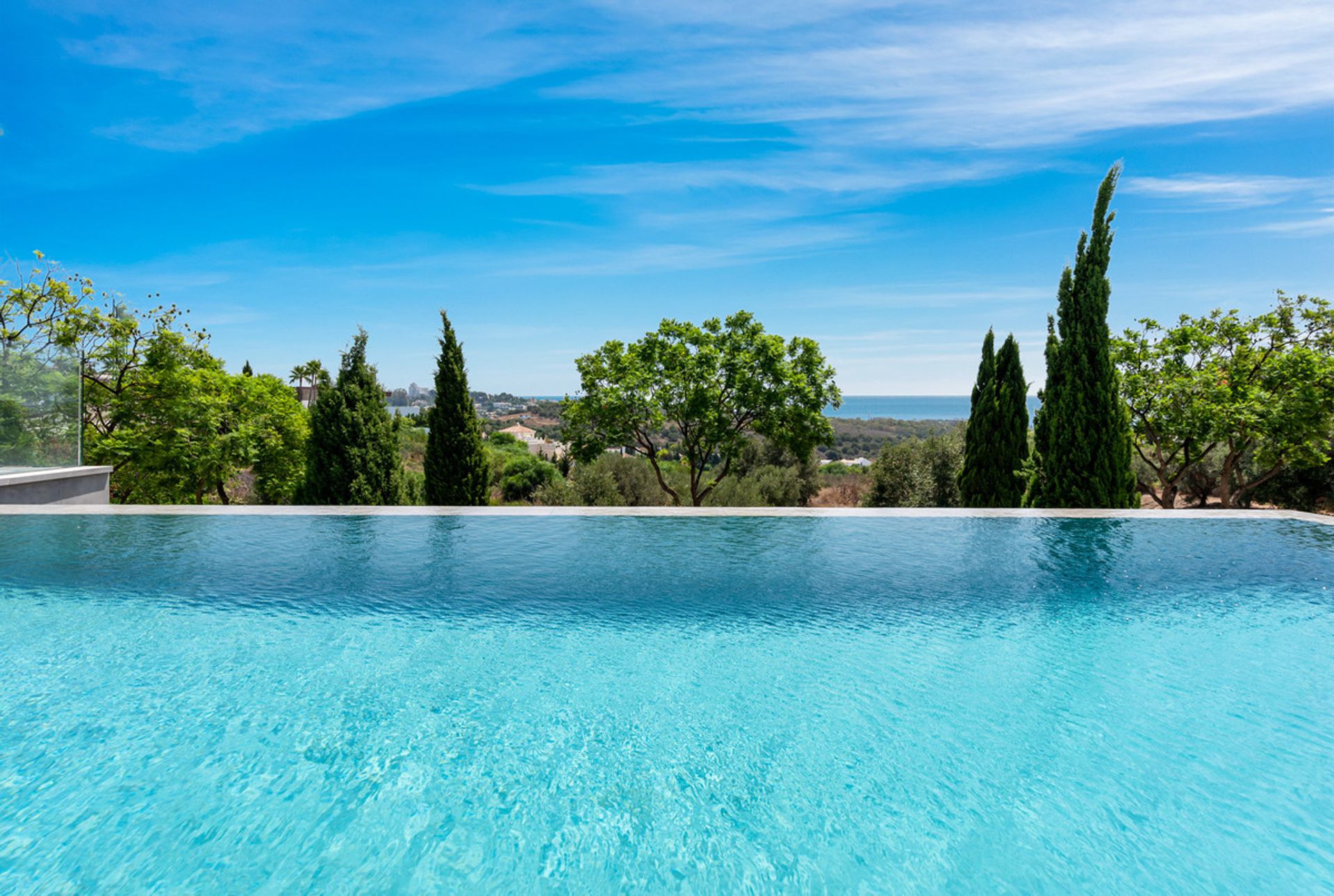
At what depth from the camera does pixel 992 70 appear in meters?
10.9

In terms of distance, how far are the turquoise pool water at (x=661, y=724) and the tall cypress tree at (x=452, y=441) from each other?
615 centimetres


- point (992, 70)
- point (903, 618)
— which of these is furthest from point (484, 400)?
point (903, 618)

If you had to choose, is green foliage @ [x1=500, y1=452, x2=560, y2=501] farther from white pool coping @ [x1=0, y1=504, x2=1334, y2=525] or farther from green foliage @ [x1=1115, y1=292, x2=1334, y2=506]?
green foliage @ [x1=1115, y1=292, x2=1334, y2=506]

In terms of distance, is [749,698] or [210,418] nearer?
[749,698]

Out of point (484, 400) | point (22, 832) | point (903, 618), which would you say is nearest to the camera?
point (22, 832)

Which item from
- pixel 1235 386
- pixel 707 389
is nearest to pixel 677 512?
pixel 707 389

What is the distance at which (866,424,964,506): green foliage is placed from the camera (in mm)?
18656

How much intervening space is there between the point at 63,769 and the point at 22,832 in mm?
510

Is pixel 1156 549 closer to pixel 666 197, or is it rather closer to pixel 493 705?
pixel 493 705

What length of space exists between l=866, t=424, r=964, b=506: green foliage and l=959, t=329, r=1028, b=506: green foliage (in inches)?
170

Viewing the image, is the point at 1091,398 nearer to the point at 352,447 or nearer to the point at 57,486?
the point at 352,447

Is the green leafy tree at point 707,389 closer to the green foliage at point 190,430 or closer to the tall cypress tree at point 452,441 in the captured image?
the tall cypress tree at point 452,441

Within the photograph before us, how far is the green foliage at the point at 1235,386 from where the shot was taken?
11648 mm

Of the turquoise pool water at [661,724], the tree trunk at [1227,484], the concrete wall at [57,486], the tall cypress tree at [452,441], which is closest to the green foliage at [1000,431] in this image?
the tree trunk at [1227,484]
